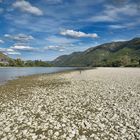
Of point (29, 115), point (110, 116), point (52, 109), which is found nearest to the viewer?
point (110, 116)

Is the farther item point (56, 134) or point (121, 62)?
point (121, 62)

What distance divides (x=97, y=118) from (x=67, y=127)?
214 centimetres

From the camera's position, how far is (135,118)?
10.2 metres

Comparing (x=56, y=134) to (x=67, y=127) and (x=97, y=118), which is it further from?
(x=97, y=118)

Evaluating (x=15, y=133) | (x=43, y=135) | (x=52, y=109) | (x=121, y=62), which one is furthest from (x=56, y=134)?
(x=121, y=62)

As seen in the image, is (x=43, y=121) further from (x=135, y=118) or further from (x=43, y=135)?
(x=135, y=118)

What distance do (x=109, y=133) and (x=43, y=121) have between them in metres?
3.92

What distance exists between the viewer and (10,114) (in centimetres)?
1192

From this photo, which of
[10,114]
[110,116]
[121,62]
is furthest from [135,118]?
[121,62]

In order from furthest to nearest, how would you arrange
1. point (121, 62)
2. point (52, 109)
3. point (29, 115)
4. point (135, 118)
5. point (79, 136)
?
point (121, 62) < point (52, 109) < point (29, 115) < point (135, 118) < point (79, 136)

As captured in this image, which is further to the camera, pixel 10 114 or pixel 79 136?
pixel 10 114

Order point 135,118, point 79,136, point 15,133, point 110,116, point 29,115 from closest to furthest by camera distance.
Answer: point 79,136 → point 15,133 → point 135,118 → point 110,116 → point 29,115

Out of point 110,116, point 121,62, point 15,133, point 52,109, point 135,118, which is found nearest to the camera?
point 15,133

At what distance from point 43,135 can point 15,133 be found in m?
1.45
